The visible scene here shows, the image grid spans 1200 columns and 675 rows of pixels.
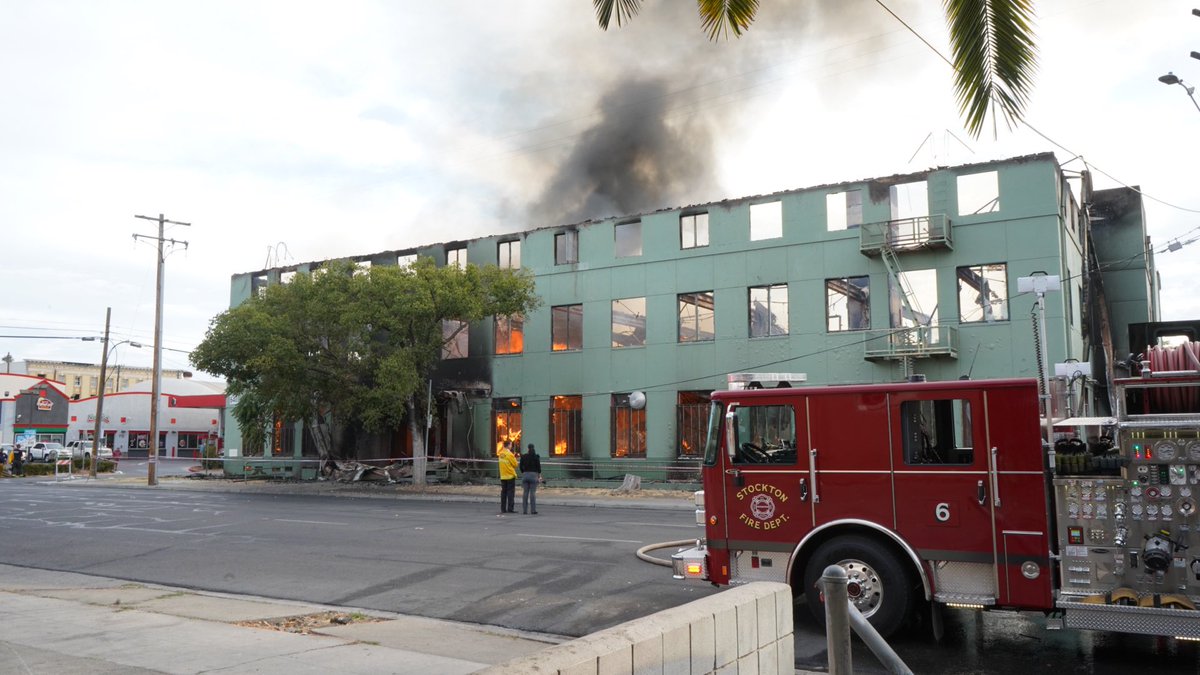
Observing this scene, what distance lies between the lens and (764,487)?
8719 millimetres

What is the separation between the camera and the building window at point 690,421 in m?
30.6

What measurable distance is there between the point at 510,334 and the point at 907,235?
15.9 meters

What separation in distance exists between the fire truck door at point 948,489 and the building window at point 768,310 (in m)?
21.3

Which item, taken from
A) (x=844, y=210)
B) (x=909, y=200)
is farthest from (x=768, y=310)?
(x=909, y=200)

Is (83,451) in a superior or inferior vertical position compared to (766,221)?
inferior

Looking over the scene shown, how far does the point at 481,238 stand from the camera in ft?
121

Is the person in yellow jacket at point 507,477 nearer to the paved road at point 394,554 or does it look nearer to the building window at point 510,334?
the paved road at point 394,554

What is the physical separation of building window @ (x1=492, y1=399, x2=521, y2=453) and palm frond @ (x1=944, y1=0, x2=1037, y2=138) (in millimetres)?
29219

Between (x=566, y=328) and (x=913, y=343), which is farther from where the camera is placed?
(x=566, y=328)

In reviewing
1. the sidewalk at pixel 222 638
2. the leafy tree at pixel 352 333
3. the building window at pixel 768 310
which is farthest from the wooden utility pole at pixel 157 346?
the sidewalk at pixel 222 638

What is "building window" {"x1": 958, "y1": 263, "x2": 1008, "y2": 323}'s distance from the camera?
1029 inches

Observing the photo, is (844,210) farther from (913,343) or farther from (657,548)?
(657,548)

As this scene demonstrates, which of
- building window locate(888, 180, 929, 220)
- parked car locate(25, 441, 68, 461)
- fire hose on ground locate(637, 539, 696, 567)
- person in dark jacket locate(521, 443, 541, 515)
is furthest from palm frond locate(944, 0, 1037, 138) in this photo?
parked car locate(25, 441, 68, 461)

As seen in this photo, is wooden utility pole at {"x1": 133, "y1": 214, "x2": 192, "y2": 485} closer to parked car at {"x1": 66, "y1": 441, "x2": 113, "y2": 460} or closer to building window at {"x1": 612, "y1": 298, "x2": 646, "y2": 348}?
parked car at {"x1": 66, "y1": 441, "x2": 113, "y2": 460}
